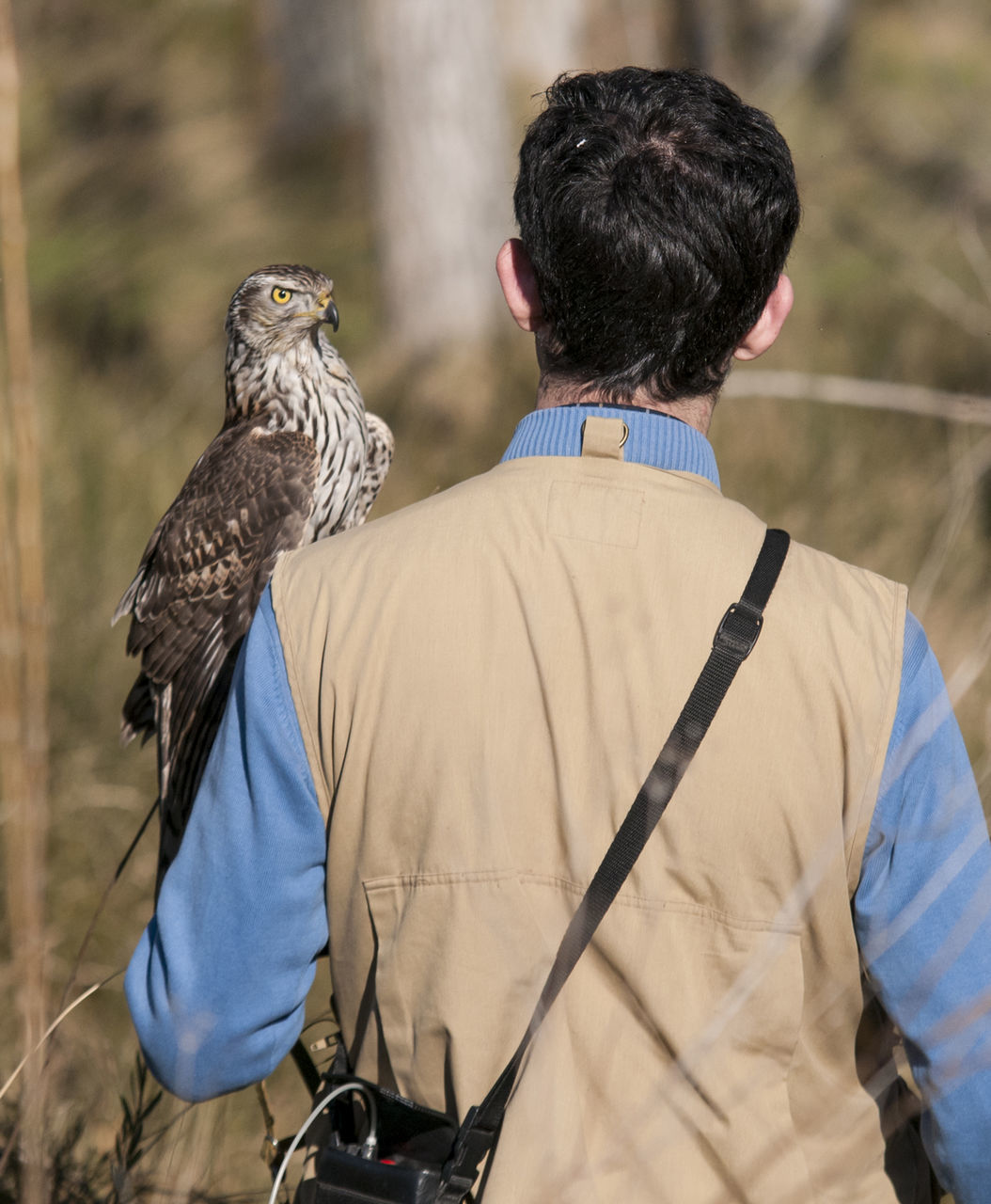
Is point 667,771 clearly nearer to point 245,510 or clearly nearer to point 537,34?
point 245,510

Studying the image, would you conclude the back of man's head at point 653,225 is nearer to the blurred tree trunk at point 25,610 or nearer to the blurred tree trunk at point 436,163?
the blurred tree trunk at point 25,610

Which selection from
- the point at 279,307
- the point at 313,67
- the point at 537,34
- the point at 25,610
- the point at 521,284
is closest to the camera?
the point at 521,284

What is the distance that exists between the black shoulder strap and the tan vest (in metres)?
0.02

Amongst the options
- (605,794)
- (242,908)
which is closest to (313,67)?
(242,908)

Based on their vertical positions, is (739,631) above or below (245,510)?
above

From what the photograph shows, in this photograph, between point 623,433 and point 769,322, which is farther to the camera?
point 769,322

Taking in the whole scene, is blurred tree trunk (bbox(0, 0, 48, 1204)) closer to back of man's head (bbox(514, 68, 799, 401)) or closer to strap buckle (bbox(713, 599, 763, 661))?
back of man's head (bbox(514, 68, 799, 401))

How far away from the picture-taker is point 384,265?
8664mm

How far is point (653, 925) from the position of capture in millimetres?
1502

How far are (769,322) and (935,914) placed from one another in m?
0.81

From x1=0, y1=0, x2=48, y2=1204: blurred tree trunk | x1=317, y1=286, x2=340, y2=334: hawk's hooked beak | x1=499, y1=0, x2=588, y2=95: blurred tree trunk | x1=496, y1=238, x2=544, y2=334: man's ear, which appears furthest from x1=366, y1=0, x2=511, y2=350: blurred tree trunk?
x1=496, y1=238, x2=544, y2=334: man's ear

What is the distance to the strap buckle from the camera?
145 cm

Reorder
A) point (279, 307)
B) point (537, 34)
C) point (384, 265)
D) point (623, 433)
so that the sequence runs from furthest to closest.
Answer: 1. point (537, 34)
2. point (384, 265)
3. point (279, 307)
4. point (623, 433)

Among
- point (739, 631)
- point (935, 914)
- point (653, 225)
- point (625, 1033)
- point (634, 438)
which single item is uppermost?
point (653, 225)
